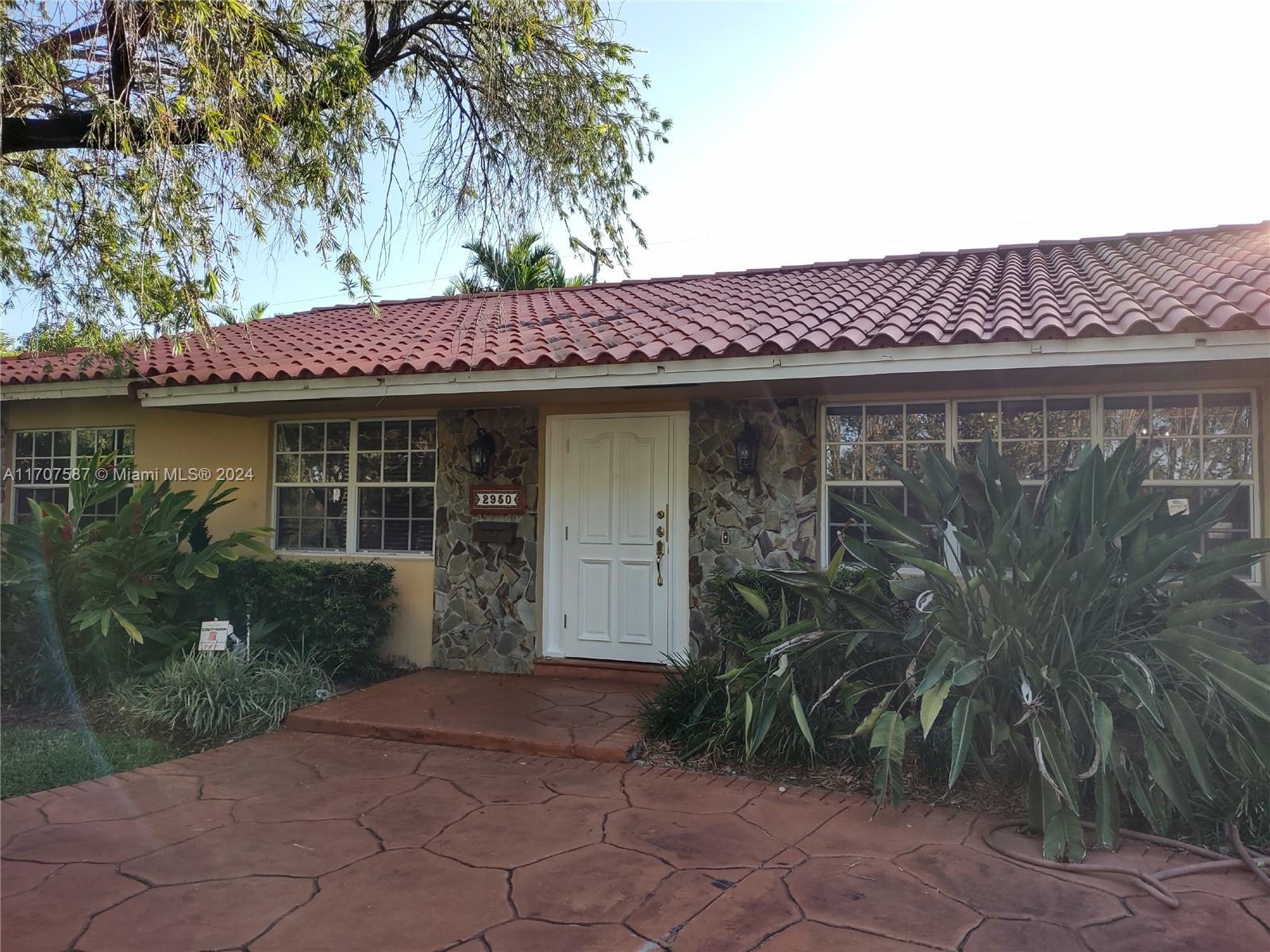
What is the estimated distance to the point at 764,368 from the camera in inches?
230

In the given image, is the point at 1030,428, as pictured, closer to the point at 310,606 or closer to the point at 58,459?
the point at 310,606

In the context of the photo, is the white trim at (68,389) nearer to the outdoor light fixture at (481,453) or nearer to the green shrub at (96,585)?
the green shrub at (96,585)

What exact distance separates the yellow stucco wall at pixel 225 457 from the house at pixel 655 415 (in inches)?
1.1

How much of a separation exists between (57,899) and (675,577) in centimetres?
468

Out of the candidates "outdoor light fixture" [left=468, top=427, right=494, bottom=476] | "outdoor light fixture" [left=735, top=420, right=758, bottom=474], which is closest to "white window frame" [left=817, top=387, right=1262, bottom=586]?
"outdoor light fixture" [left=735, top=420, right=758, bottom=474]

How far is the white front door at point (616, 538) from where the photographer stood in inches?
284

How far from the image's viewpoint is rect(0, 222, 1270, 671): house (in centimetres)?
577

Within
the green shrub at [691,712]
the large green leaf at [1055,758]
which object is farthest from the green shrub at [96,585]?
the large green leaf at [1055,758]

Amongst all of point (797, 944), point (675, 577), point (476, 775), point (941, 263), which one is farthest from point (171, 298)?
point (941, 263)

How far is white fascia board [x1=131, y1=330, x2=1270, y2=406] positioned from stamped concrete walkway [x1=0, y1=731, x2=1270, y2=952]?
107 inches

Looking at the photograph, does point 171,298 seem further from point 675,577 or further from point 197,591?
point 675,577

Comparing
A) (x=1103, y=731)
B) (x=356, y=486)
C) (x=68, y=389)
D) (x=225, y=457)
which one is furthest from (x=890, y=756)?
(x=68, y=389)

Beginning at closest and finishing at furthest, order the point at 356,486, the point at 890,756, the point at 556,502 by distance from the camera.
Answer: the point at 890,756 → the point at 556,502 → the point at 356,486

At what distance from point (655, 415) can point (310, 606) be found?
3.43 metres
